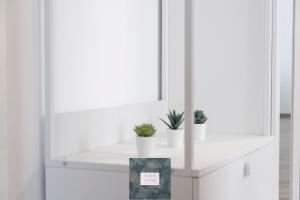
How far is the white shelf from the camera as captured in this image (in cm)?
187

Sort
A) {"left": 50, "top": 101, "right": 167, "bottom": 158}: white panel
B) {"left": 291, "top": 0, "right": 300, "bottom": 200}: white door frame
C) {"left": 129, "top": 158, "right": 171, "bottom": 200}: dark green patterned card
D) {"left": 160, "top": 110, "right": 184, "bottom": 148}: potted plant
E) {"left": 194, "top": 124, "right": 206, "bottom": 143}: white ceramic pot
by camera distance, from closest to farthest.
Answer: {"left": 129, "top": 158, "right": 171, "bottom": 200}: dark green patterned card, {"left": 50, "top": 101, "right": 167, "bottom": 158}: white panel, {"left": 160, "top": 110, "right": 184, "bottom": 148}: potted plant, {"left": 194, "top": 124, "right": 206, "bottom": 143}: white ceramic pot, {"left": 291, "top": 0, "right": 300, "bottom": 200}: white door frame

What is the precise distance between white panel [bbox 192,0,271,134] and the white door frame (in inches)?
8.5

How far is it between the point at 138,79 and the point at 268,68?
61 cm

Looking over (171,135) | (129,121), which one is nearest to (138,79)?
(129,121)

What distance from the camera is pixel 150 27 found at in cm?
277

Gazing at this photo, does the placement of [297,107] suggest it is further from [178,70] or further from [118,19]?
[118,19]

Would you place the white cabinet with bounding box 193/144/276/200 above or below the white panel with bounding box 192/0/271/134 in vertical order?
below

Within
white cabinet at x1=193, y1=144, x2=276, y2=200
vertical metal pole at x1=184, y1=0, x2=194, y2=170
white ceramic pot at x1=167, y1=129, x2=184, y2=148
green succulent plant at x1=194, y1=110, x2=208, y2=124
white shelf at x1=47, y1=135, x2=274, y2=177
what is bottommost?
white cabinet at x1=193, y1=144, x2=276, y2=200

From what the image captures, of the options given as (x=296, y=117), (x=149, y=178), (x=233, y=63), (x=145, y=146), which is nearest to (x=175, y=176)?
(x=149, y=178)

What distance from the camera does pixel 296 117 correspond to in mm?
2799

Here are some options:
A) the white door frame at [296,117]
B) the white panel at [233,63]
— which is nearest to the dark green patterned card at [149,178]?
the white panel at [233,63]

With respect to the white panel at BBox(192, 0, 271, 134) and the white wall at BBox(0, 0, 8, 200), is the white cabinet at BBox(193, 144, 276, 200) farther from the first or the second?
the white wall at BBox(0, 0, 8, 200)

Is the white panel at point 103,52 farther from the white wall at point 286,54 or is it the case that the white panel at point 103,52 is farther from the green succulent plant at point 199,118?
the white wall at point 286,54

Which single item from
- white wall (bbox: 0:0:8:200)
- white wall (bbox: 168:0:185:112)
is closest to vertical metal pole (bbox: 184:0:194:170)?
white wall (bbox: 0:0:8:200)
